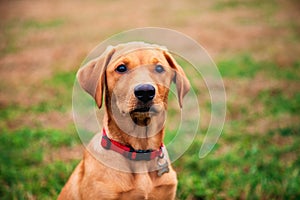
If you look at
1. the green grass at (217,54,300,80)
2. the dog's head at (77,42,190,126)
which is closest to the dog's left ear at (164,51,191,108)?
the dog's head at (77,42,190,126)

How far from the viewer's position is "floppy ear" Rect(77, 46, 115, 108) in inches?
138

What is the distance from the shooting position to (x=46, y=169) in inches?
200

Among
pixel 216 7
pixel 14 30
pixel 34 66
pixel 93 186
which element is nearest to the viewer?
pixel 93 186

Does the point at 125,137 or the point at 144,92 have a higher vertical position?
the point at 144,92

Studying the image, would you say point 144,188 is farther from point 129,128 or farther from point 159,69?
point 159,69

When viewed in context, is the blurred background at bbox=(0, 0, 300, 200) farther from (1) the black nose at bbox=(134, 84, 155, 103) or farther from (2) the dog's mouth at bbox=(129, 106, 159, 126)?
(1) the black nose at bbox=(134, 84, 155, 103)

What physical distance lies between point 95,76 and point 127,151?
2.62ft

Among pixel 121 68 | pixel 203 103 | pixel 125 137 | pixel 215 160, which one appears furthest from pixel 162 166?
pixel 203 103

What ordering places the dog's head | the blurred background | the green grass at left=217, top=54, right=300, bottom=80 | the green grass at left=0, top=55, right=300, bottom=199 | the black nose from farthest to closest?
the green grass at left=217, top=54, right=300, bottom=80
the blurred background
the green grass at left=0, top=55, right=300, bottom=199
the dog's head
the black nose

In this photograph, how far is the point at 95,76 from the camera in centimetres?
354

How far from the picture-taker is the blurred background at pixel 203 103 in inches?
188

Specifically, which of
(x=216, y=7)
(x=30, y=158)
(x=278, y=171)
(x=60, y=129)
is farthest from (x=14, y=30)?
(x=278, y=171)

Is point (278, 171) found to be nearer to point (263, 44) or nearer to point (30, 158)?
point (30, 158)

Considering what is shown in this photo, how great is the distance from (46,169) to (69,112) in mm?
2551
